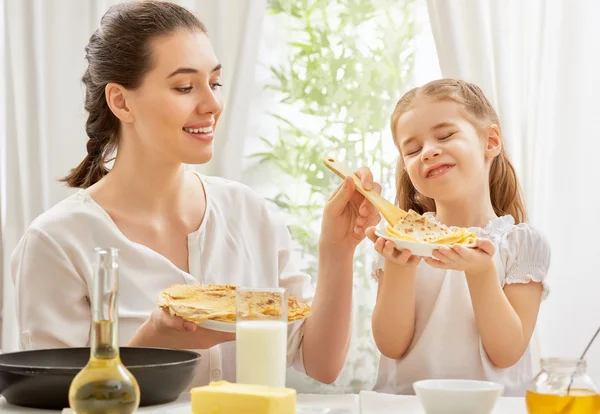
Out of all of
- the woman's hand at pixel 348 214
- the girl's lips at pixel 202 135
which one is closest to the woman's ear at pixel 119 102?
the girl's lips at pixel 202 135

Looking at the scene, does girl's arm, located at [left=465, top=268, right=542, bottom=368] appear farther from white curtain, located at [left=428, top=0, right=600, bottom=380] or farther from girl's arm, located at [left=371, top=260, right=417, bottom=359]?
white curtain, located at [left=428, top=0, right=600, bottom=380]

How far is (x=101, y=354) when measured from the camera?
46.0 inches

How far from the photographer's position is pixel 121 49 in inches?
89.0

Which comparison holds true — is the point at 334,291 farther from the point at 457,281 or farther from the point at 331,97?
the point at 331,97

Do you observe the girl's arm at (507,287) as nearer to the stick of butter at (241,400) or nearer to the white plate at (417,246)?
the white plate at (417,246)

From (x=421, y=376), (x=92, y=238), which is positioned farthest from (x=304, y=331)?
(x=92, y=238)

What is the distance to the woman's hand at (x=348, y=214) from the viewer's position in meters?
2.02

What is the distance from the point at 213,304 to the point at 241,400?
45cm

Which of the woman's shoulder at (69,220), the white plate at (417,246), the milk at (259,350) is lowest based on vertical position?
the milk at (259,350)

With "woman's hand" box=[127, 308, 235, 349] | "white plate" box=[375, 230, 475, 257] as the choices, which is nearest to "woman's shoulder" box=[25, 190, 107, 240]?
"woman's hand" box=[127, 308, 235, 349]

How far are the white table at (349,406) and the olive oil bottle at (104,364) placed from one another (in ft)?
0.64

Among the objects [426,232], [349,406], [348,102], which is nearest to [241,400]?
[349,406]

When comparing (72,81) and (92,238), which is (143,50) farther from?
(72,81)

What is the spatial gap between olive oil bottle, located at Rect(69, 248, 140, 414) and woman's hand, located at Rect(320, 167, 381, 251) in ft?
3.08
